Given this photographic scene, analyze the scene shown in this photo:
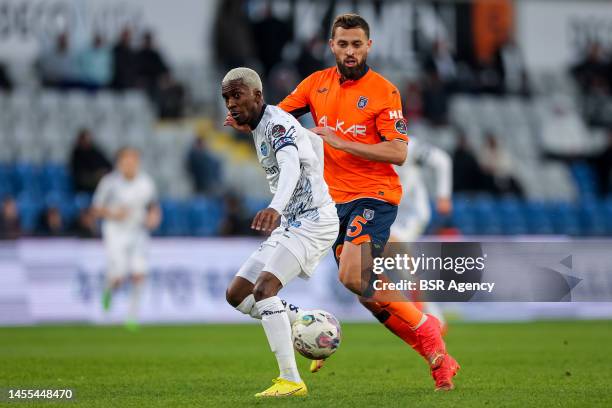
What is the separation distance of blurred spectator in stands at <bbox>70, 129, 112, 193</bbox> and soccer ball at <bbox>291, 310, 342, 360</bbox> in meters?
11.4

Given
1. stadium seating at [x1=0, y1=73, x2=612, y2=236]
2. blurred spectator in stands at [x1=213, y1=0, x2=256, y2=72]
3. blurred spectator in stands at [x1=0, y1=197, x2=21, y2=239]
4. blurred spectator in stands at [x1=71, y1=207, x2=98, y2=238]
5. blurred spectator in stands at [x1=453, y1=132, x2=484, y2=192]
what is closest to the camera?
blurred spectator in stands at [x1=0, y1=197, x2=21, y2=239]

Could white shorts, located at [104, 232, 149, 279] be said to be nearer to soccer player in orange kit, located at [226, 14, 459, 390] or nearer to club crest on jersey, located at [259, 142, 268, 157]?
soccer player in orange kit, located at [226, 14, 459, 390]

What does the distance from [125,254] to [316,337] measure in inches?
356

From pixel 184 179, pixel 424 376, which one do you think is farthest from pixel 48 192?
pixel 424 376

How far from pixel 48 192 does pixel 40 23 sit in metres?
4.42

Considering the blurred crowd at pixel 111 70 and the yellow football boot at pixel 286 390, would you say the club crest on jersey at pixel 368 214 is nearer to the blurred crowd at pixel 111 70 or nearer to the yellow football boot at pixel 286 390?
the yellow football boot at pixel 286 390

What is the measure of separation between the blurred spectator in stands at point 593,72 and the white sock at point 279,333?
20.0 meters

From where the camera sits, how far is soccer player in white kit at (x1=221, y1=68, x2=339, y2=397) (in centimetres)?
754

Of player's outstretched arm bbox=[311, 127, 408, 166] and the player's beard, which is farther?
the player's beard

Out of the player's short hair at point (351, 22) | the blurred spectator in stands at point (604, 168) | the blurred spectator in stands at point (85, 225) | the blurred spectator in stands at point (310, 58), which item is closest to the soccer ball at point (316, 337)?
the player's short hair at point (351, 22)

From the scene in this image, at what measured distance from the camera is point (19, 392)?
798cm

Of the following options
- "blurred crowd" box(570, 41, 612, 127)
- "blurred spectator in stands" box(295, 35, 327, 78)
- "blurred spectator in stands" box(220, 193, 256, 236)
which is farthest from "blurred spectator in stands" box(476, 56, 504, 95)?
"blurred spectator in stands" box(220, 193, 256, 236)

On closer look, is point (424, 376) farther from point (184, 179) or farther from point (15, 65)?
point (15, 65)

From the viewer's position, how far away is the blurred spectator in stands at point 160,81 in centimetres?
2142
